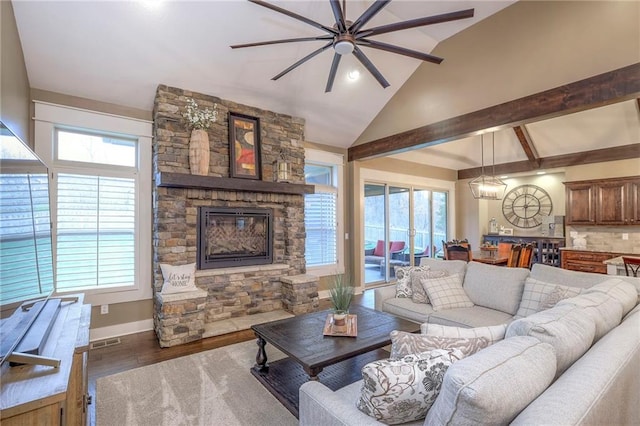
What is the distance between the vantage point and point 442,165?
7.90 m

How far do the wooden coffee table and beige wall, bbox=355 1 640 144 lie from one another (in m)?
3.09

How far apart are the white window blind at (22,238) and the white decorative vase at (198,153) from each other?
5.92 feet

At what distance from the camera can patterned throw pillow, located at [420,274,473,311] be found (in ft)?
10.5

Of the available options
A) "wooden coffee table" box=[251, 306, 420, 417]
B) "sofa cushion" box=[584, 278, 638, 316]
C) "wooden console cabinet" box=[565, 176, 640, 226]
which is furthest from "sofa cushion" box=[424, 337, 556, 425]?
"wooden console cabinet" box=[565, 176, 640, 226]

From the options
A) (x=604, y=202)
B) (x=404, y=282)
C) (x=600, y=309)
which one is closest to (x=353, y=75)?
(x=404, y=282)

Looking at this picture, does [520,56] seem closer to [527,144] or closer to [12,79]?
[527,144]

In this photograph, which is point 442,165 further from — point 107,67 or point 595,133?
point 107,67

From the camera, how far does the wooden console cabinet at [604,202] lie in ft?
17.5

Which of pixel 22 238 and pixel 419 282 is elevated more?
pixel 22 238

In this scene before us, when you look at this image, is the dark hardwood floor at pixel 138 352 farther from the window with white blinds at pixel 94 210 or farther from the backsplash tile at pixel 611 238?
the backsplash tile at pixel 611 238

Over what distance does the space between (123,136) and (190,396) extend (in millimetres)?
3193

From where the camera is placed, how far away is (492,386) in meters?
0.94

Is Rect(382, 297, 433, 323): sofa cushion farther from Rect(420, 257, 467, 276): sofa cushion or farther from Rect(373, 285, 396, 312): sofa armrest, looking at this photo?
Rect(420, 257, 467, 276): sofa cushion

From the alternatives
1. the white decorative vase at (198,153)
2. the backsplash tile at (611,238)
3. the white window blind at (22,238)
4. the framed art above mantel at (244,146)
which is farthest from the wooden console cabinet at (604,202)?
the white window blind at (22,238)
